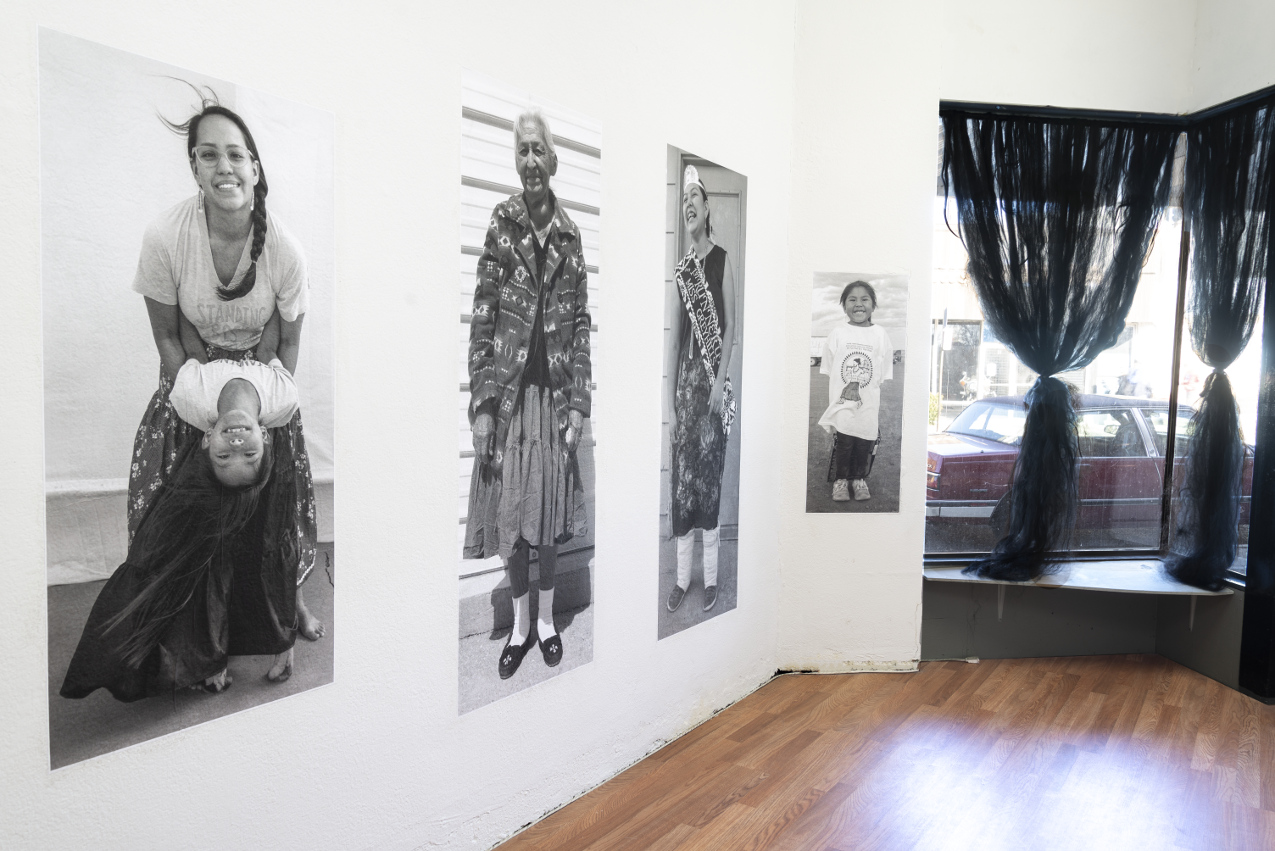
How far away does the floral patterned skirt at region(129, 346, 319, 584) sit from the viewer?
176 centimetres

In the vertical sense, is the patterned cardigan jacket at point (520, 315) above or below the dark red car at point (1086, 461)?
above

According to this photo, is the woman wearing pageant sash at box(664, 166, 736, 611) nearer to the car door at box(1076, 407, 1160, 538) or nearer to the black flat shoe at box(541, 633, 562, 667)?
the black flat shoe at box(541, 633, 562, 667)

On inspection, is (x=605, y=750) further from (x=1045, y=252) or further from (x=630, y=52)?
(x=1045, y=252)

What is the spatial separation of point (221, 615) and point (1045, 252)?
13.2 ft

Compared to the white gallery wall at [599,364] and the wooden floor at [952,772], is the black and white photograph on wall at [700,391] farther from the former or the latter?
the wooden floor at [952,772]

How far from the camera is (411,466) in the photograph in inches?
91.5

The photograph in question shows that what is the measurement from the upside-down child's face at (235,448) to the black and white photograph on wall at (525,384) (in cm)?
63

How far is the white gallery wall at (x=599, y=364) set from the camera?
1.71 metres

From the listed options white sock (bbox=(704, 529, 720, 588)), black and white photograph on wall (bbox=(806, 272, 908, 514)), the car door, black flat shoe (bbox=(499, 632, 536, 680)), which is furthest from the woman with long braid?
the car door

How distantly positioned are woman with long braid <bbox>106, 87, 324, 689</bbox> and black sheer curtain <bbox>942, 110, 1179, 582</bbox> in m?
3.42

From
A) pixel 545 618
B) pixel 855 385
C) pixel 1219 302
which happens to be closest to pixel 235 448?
pixel 545 618

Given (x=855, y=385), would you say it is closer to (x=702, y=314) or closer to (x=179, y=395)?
(x=702, y=314)

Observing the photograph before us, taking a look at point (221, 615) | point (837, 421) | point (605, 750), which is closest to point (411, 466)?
point (221, 615)

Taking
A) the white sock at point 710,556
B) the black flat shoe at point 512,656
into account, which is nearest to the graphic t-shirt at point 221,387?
the black flat shoe at point 512,656
